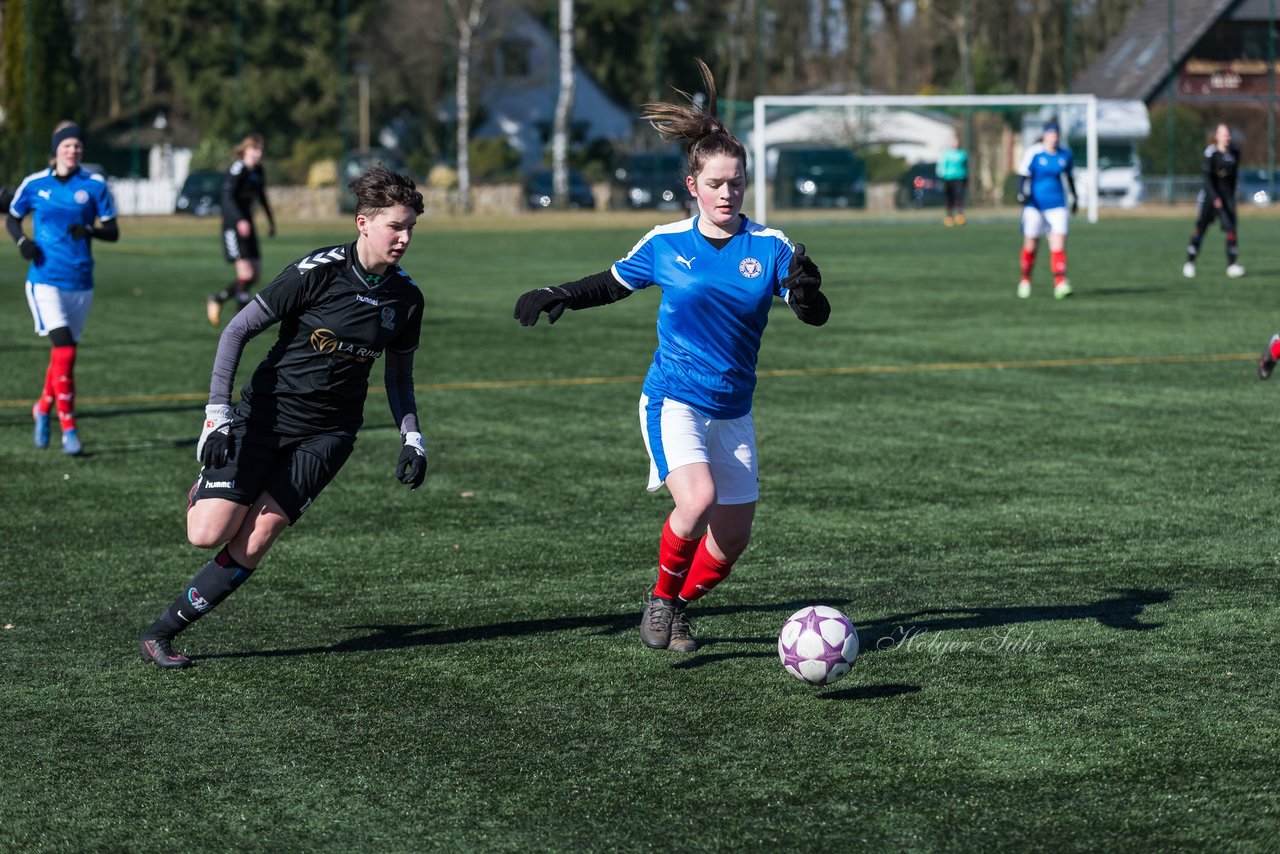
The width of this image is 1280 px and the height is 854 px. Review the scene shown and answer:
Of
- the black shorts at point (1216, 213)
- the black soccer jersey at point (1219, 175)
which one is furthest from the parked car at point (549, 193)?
the black soccer jersey at point (1219, 175)

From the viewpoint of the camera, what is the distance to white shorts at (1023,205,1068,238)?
21.6 m

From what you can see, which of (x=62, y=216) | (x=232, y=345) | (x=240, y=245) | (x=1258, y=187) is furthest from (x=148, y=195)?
(x=232, y=345)

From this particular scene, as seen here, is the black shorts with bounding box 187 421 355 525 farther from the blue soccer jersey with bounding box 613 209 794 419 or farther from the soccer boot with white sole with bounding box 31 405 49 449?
the soccer boot with white sole with bounding box 31 405 49 449

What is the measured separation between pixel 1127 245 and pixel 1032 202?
13.1m

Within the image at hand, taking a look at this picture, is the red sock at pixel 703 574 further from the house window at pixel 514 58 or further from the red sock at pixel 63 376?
the house window at pixel 514 58

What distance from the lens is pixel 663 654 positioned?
635 cm

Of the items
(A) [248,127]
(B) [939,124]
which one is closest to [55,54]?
(A) [248,127]

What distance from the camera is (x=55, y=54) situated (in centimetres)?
5588

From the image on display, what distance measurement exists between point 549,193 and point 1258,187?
23068 mm

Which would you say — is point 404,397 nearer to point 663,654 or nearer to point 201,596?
point 201,596

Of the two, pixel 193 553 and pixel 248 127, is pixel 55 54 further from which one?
pixel 193 553

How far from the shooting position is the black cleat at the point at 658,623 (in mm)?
6398

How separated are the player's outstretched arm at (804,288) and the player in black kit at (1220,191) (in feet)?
65.5

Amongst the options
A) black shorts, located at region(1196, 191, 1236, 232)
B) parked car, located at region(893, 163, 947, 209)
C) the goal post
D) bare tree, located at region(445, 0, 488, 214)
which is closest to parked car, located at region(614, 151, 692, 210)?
bare tree, located at region(445, 0, 488, 214)
